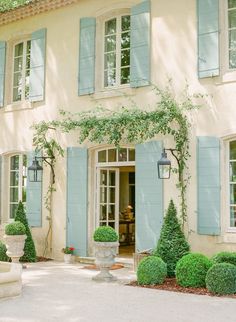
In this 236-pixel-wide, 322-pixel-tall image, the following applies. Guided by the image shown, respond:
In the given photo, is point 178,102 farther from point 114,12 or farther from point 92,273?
point 92,273

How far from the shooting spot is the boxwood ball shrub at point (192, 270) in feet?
26.0

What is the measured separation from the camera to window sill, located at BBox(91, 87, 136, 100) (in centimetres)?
1066

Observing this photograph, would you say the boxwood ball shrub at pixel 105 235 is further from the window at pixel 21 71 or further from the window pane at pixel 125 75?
the window at pixel 21 71

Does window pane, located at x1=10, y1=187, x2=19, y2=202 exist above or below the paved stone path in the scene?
above

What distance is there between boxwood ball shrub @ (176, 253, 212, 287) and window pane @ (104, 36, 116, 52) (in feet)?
18.0

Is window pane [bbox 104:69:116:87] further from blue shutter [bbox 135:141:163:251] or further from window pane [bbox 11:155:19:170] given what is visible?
window pane [bbox 11:155:19:170]

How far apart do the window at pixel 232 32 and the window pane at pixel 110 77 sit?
2.86 m

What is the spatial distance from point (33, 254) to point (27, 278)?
7.18 feet

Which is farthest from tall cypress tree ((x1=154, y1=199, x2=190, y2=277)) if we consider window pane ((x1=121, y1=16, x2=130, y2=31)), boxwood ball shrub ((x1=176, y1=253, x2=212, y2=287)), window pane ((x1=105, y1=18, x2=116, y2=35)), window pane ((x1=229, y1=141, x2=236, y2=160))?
window pane ((x1=105, y1=18, x2=116, y2=35))

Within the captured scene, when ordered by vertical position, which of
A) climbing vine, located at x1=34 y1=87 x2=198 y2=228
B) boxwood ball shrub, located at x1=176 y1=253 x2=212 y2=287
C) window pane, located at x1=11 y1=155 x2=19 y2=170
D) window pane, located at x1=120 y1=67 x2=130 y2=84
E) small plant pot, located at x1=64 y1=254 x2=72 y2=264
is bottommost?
small plant pot, located at x1=64 y1=254 x2=72 y2=264

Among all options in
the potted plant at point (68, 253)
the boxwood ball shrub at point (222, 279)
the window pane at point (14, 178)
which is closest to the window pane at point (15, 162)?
the window pane at point (14, 178)

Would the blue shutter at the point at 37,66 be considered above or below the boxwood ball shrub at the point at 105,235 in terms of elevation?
above

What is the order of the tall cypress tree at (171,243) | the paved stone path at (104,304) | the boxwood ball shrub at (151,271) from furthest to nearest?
the tall cypress tree at (171,243) < the boxwood ball shrub at (151,271) < the paved stone path at (104,304)

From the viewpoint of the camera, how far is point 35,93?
40.3ft
